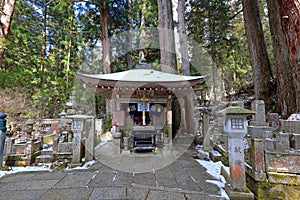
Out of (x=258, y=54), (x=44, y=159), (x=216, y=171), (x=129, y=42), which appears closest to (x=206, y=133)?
(x=216, y=171)

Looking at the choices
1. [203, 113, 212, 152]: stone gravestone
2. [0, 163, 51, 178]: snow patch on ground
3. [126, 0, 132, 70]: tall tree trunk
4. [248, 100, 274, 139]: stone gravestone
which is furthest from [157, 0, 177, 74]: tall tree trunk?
[0, 163, 51, 178]: snow patch on ground

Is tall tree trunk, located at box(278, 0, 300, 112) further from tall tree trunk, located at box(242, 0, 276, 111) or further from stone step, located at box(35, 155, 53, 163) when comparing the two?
stone step, located at box(35, 155, 53, 163)

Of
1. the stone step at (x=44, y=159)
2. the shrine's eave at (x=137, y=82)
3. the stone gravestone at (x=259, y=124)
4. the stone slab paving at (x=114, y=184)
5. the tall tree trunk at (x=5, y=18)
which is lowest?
the stone slab paving at (x=114, y=184)

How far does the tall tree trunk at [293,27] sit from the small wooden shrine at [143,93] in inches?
108

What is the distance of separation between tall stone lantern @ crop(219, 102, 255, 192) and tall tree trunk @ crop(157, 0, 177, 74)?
560cm

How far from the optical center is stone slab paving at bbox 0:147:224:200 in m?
2.74

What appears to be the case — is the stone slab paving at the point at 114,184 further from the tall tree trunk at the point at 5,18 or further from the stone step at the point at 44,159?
the tall tree trunk at the point at 5,18

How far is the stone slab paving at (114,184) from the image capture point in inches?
108

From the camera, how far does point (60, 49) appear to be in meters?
11.9

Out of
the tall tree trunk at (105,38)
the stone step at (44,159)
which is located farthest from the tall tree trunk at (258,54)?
the stone step at (44,159)

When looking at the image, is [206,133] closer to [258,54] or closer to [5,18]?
[258,54]

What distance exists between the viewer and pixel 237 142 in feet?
9.07

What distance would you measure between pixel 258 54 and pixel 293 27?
4.03m

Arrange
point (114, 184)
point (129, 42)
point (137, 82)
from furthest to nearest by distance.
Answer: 1. point (129, 42)
2. point (137, 82)
3. point (114, 184)
